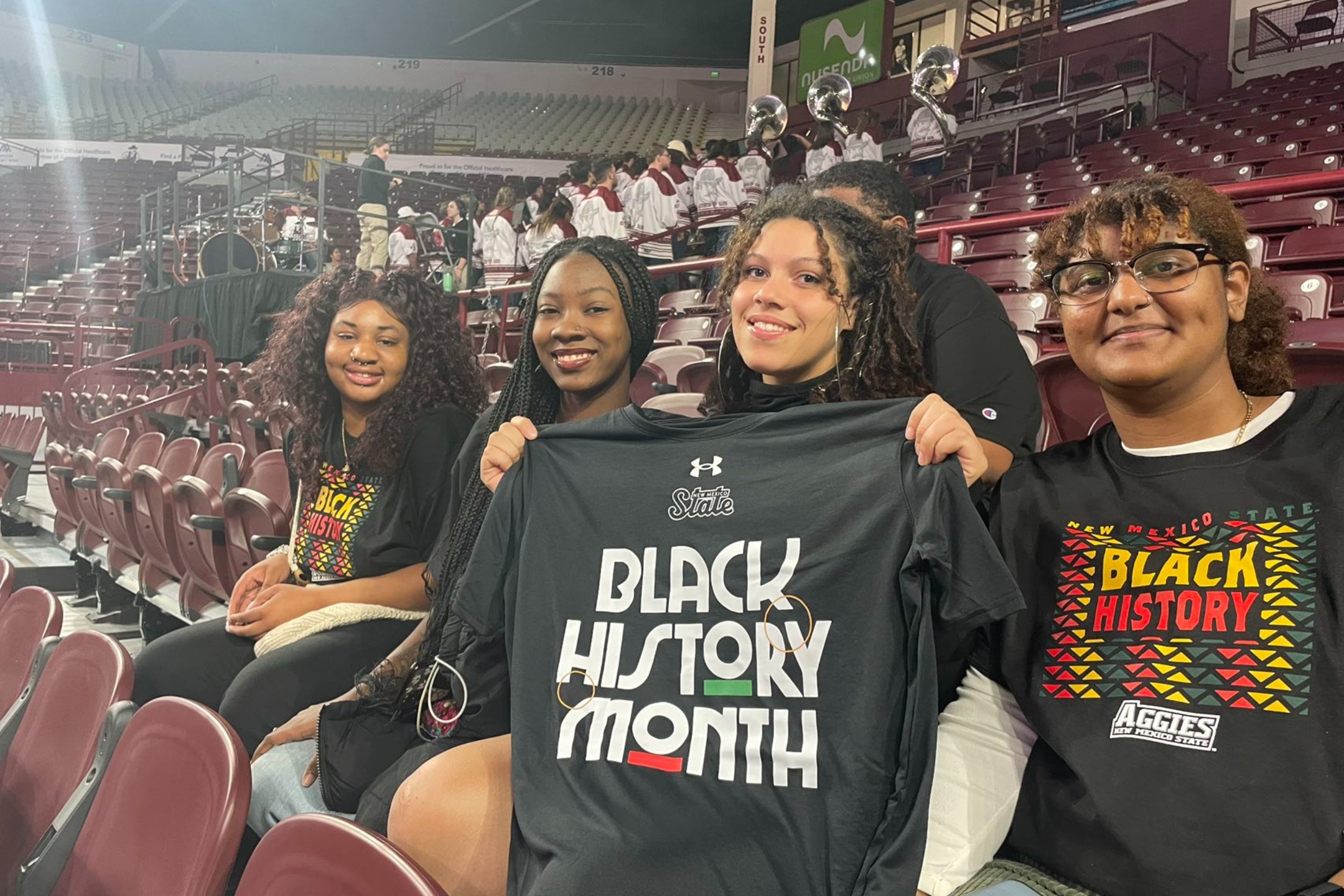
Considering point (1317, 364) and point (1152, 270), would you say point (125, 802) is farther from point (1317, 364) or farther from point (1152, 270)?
point (1317, 364)

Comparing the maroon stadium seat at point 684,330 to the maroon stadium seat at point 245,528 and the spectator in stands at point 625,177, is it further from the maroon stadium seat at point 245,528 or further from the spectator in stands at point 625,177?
the maroon stadium seat at point 245,528

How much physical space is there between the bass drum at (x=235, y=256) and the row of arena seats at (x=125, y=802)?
7.70 metres

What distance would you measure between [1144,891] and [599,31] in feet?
65.4

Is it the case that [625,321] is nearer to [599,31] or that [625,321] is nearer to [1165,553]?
[1165,553]

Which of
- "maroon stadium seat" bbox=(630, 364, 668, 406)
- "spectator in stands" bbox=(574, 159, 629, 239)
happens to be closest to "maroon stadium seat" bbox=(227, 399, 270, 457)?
"maroon stadium seat" bbox=(630, 364, 668, 406)

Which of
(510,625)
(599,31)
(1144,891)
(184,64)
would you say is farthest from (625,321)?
(184,64)

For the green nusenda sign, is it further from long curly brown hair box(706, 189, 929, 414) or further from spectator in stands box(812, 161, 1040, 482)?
long curly brown hair box(706, 189, 929, 414)

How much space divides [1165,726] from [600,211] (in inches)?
287

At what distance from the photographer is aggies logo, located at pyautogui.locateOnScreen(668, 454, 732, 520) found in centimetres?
145

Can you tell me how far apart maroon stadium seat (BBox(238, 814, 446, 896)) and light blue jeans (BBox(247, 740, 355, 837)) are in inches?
25.9

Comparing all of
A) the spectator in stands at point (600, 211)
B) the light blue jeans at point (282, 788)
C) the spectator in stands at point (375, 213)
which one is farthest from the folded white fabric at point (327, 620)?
the spectator in stands at point (375, 213)

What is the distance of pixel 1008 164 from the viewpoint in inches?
468

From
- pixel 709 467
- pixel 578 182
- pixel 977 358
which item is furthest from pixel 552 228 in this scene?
pixel 709 467

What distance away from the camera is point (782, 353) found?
1571mm
